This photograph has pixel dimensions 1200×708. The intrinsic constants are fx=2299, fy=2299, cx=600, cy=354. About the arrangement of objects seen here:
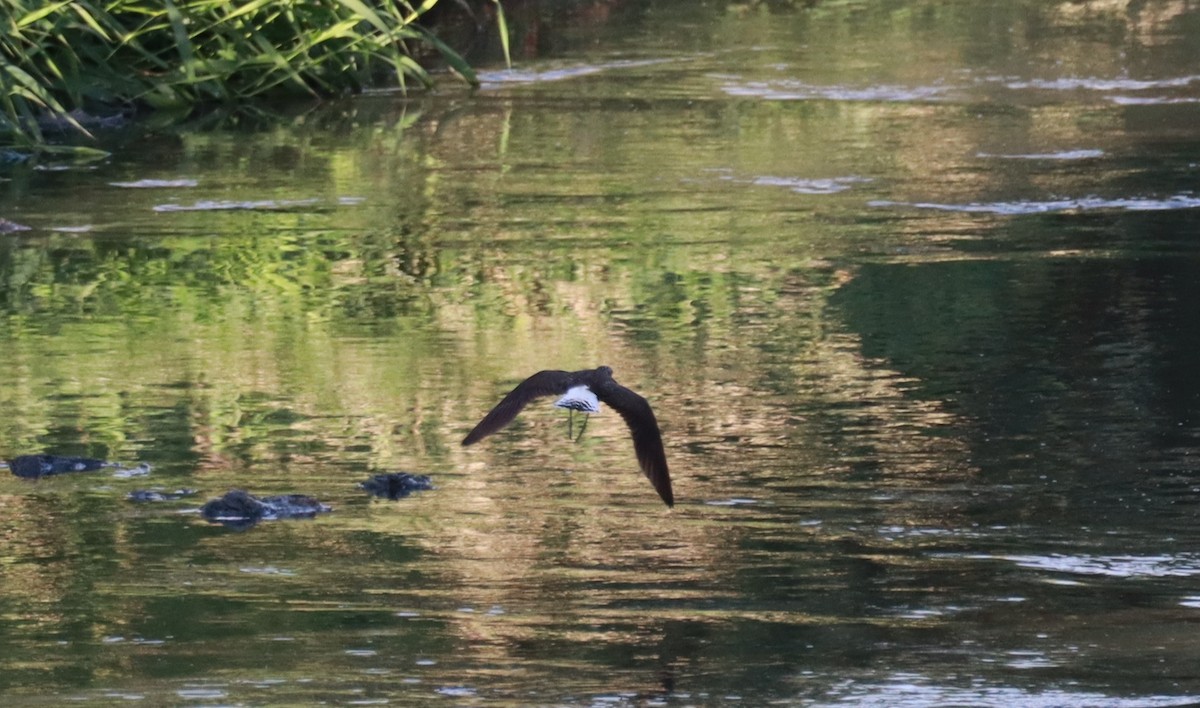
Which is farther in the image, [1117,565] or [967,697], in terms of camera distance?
[1117,565]

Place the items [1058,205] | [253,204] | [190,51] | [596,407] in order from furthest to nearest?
[190,51] → [253,204] → [1058,205] → [596,407]

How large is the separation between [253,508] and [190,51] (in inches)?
290

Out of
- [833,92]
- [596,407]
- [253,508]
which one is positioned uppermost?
[833,92]

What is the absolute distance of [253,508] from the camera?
5.50 meters

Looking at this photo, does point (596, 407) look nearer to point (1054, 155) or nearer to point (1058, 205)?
point (1058, 205)

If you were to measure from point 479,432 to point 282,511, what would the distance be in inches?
32.7

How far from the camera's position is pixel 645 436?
494cm

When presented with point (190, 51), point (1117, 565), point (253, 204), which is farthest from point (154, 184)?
point (1117, 565)

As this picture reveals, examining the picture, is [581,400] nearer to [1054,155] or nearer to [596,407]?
[596,407]

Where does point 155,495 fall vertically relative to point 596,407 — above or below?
below

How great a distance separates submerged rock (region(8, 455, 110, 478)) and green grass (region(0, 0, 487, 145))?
569cm

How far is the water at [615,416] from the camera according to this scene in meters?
4.56

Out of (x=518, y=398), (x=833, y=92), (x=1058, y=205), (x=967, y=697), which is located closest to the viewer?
(x=967, y=697)

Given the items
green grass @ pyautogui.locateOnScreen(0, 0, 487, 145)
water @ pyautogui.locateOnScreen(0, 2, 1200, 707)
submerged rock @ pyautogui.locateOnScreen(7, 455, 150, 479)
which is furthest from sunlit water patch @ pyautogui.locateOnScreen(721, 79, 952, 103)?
submerged rock @ pyautogui.locateOnScreen(7, 455, 150, 479)
